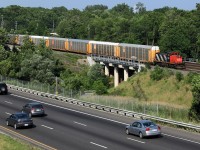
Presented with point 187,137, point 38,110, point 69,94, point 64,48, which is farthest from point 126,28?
point 187,137

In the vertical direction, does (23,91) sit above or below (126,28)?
below

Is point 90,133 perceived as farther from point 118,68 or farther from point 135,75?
point 118,68

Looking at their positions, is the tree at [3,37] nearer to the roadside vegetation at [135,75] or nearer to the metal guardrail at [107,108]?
the roadside vegetation at [135,75]

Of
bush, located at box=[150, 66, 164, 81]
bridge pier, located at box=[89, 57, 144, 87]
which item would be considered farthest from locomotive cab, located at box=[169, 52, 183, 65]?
bridge pier, located at box=[89, 57, 144, 87]

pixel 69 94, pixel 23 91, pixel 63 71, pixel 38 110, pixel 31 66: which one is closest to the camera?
pixel 38 110

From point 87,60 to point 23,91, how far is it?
30979mm

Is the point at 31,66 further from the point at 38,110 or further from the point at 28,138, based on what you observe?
the point at 28,138

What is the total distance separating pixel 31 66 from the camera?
86938 millimetres

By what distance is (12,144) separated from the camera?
100 feet

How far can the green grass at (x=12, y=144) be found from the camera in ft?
96.0

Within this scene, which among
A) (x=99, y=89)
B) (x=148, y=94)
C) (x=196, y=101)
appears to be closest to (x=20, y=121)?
(x=196, y=101)

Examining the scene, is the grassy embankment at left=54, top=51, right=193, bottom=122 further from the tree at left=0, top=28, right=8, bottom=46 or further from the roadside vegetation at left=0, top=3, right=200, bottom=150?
the tree at left=0, top=28, right=8, bottom=46

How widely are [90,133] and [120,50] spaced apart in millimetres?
52277

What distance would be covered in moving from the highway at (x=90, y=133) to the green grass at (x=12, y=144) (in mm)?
1641
